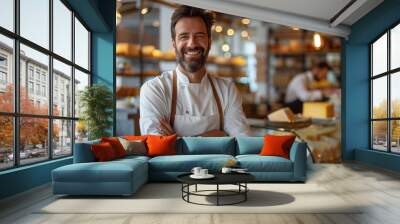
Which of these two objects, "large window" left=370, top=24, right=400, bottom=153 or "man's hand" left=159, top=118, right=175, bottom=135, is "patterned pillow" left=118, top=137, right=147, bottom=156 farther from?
"large window" left=370, top=24, right=400, bottom=153

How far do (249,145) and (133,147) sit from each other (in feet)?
5.74

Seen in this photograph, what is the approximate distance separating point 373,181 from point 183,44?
3.97 m

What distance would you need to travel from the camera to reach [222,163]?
586 cm

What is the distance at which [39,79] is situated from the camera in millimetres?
6055

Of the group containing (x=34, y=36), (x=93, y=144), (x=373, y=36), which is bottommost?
(x=93, y=144)

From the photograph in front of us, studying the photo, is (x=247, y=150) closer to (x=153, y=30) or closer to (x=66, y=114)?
(x=66, y=114)

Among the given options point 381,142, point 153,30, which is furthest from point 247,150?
point 153,30

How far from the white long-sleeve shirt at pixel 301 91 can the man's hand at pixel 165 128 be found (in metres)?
4.28

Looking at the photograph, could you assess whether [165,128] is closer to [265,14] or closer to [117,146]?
[117,146]

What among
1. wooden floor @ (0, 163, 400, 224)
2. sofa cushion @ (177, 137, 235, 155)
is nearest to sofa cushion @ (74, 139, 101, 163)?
wooden floor @ (0, 163, 400, 224)

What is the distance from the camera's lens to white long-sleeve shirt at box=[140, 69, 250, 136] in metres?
7.59

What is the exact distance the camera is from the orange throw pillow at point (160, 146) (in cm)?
642

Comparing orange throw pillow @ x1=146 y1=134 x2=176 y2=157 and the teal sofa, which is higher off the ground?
orange throw pillow @ x1=146 y1=134 x2=176 y2=157

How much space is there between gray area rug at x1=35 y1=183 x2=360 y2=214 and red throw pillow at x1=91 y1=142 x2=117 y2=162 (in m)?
0.66
